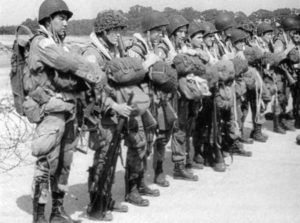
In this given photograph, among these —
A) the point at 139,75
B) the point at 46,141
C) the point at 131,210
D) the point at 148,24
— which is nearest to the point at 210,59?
the point at 148,24

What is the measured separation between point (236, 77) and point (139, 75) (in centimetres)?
327

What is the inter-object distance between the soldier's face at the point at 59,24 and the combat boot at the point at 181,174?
2805 millimetres

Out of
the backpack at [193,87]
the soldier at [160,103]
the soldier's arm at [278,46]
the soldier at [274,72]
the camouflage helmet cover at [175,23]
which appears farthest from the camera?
the soldier's arm at [278,46]

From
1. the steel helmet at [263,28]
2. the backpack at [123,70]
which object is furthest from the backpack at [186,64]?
the steel helmet at [263,28]

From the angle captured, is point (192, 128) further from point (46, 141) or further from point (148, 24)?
point (46, 141)

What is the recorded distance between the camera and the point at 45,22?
502cm

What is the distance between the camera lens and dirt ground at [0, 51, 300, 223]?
5543 mm

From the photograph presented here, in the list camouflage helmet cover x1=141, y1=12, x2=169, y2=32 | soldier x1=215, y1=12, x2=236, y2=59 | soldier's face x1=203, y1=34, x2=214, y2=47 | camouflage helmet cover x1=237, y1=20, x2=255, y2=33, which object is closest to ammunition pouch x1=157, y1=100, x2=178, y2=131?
camouflage helmet cover x1=141, y1=12, x2=169, y2=32

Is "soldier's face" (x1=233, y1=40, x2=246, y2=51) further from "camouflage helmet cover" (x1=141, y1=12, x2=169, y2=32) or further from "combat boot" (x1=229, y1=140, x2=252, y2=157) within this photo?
"camouflage helmet cover" (x1=141, y1=12, x2=169, y2=32)

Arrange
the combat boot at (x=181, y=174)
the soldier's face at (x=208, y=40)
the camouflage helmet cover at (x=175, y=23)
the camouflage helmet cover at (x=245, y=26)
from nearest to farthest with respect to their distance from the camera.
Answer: the combat boot at (x=181, y=174)
the camouflage helmet cover at (x=175, y=23)
the soldier's face at (x=208, y=40)
the camouflage helmet cover at (x=245, y=26)

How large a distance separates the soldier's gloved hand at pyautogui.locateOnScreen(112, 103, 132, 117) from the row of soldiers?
0.4 inches

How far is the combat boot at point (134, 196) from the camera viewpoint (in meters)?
5.92

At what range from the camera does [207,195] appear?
6.35m

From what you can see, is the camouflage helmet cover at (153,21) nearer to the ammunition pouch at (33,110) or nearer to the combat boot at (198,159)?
the combat boot at (198,159)
